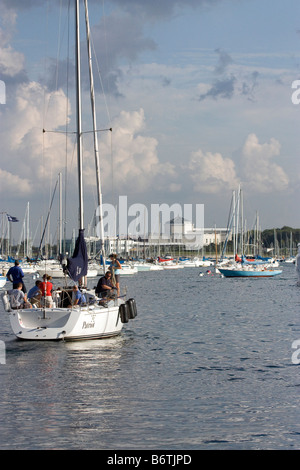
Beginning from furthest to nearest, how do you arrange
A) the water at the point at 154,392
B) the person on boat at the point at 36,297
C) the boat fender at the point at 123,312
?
the boat fender at the point at 123,312, the person on boat at the point at 36,297, the water at the point at 154,392

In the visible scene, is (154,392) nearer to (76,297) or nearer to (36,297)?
(76,297)

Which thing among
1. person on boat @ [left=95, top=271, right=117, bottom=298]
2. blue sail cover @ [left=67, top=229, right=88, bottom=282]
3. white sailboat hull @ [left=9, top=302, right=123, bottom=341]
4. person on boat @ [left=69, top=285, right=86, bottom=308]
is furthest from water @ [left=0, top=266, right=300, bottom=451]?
blue sail cover @ [left=67, top=229, right=88, bottom=282]

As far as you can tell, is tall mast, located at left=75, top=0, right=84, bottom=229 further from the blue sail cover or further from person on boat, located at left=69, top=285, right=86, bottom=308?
person on boat, located at left=69, top=285, right=86, bottom=308

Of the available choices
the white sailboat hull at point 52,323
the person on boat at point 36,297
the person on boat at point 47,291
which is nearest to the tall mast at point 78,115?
the person on boat at point 36,297

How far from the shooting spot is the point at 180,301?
181 ft

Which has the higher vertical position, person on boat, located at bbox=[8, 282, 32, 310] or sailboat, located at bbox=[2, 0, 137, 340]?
person on boat, located at bbox=[8, 282, 32, 310]

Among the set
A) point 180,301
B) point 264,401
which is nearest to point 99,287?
point 264,401

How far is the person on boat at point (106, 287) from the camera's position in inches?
1081

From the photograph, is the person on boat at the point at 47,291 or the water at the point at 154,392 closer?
the water at the point at 154,392

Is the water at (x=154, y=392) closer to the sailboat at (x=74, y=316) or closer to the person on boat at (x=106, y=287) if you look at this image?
the sailboat at (x=74, y=316)

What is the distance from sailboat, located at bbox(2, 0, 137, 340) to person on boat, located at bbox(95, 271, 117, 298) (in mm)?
321

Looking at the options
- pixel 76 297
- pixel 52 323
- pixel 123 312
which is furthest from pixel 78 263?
pixel 52 323

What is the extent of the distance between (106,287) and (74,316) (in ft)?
10.7

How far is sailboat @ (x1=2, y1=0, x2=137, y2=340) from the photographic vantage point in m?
24.7
